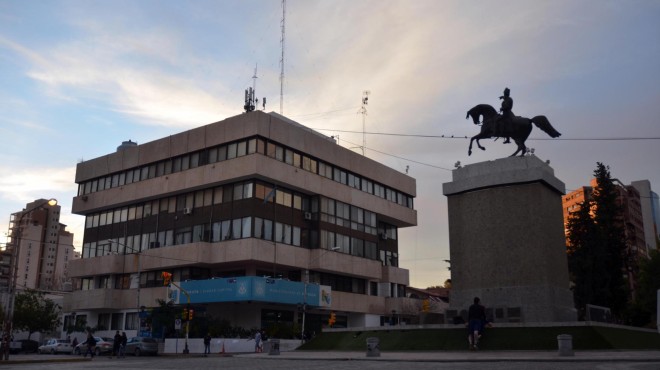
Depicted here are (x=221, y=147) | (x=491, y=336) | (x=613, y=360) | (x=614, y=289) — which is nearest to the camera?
(x=613, y=360)

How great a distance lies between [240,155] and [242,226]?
288 inches

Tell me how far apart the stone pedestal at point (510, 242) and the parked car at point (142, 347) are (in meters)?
29.2

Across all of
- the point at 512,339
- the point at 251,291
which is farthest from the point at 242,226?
the point at 512,339

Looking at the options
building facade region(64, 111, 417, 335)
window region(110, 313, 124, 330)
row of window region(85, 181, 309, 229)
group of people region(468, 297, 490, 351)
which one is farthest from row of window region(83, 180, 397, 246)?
group of people region(468, 297, 490, 351)

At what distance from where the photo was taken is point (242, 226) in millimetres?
59250

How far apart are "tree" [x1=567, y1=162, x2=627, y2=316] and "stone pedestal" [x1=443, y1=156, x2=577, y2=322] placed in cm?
3273

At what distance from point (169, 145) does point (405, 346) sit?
47206 mm

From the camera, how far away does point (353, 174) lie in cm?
7275

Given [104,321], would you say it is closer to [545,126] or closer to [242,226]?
[242,226]

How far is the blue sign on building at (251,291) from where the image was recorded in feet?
183

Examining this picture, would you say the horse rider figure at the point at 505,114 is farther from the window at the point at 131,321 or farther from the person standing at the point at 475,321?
the window at the point at 131,321

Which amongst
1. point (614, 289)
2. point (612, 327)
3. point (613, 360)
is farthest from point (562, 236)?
point (614, 289)

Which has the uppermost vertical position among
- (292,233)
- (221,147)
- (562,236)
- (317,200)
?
(221,147)

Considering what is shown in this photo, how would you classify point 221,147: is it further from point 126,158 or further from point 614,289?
point 614,289
